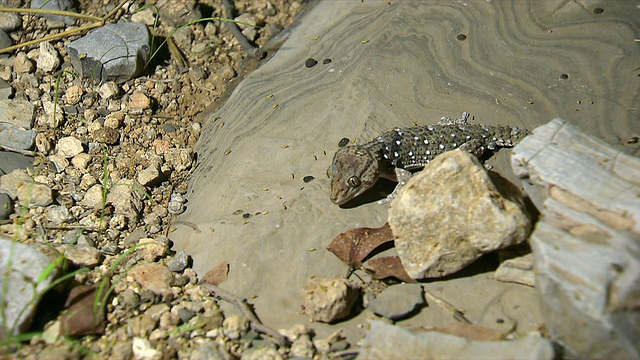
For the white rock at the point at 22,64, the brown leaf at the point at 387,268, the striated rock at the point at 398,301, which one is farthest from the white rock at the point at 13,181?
the striated rock at the point at 398,301

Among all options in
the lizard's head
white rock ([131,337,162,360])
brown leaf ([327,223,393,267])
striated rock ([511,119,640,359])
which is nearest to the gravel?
white rock ([131,337,162,360])

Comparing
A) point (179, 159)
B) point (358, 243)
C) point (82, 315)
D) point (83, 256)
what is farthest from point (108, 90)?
point (358, 243)

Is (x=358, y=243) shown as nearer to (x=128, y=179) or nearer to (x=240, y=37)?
(x=128, y=179)

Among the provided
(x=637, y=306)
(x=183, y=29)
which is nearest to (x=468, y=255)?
(x=637, y=306)

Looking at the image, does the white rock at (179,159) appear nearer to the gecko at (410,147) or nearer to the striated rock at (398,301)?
the gecko at (410,147)

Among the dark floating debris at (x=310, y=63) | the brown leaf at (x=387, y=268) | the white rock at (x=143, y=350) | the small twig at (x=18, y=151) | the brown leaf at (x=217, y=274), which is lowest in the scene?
the brown leaf at (x=387, y=268)

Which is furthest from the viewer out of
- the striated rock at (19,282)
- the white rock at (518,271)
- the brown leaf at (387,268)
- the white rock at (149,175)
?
the white rock at (149,175)

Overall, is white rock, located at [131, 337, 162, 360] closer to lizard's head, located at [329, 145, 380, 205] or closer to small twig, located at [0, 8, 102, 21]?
lizard's head, located at [329, 145, 380, 205]

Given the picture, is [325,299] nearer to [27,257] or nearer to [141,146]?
[27,257]
